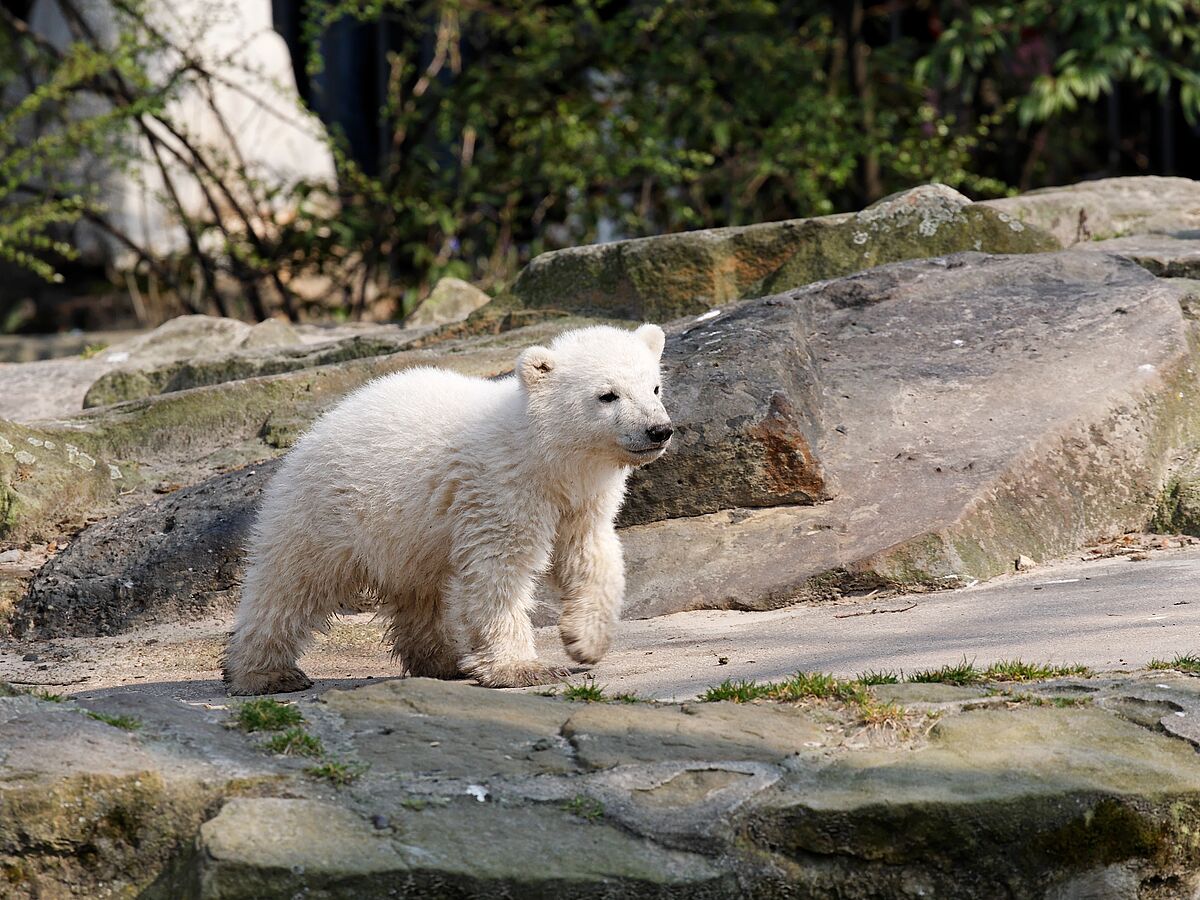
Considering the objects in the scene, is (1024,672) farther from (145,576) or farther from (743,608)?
(145,576)

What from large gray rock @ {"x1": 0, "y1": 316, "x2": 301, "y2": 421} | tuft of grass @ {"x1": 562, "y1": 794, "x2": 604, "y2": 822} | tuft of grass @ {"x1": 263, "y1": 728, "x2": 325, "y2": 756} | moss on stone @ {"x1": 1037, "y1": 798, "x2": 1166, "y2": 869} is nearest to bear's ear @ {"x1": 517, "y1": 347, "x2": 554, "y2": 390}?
tuft of grass @ {"x1": 263, "y1": 728, "x2": 325, "y2": 756}

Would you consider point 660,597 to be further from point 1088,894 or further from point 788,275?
point 788,275

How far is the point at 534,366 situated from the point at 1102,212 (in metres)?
6.01

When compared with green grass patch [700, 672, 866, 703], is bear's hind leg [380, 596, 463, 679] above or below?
below

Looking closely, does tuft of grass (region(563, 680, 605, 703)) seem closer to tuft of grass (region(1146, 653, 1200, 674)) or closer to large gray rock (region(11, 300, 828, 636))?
tuft of grass (region(1146, 653, 1200, 674))

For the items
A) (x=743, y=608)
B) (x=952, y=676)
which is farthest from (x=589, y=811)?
(x=743, y=608)

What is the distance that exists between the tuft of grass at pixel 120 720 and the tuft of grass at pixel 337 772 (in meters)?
0.46

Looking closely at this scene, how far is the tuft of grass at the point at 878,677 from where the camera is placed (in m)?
3.92

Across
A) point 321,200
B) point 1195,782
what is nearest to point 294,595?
point 1195,782

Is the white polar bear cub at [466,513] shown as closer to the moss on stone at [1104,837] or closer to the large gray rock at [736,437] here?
the large gray rock at [736,437]

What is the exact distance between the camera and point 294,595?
4.91 meters

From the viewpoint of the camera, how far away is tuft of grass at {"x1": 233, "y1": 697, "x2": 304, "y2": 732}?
11.6ft

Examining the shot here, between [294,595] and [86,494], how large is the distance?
9.47 feet

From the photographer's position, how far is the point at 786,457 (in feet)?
19.6
